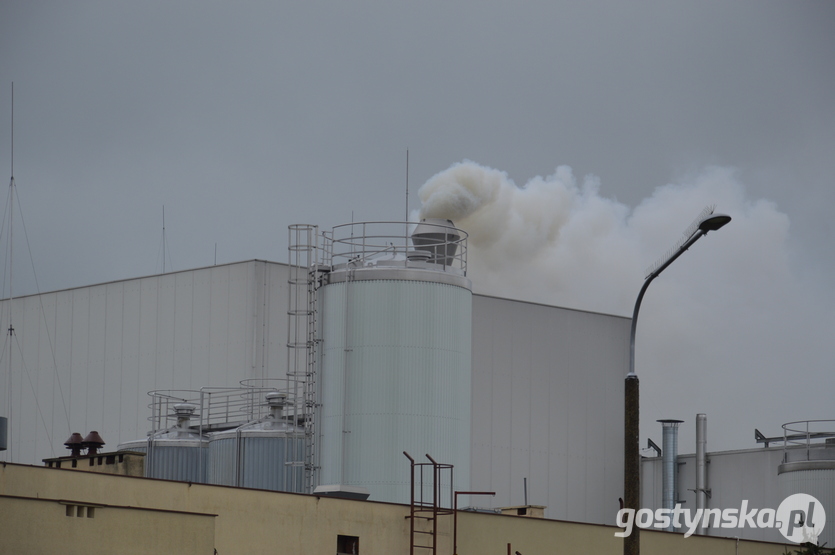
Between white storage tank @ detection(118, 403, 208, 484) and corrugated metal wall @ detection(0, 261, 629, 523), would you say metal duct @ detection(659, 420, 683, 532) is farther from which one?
white storage tank @ detection(118, 403, 208, 484)

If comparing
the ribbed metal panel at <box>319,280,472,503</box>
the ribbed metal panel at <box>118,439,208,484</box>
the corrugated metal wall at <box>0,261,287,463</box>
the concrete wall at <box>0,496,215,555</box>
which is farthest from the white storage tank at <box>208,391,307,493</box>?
the corrugated metal wall at <box>0,261,287,463</box>

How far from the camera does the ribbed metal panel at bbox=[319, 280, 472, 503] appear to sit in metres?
28.8

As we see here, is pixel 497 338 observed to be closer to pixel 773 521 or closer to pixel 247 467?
pixel 773 521

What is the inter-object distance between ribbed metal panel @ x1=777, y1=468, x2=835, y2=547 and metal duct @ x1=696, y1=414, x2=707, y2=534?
8.24 metres

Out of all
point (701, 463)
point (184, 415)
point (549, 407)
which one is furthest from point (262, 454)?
point (549, 407)

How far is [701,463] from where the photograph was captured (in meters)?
45.1

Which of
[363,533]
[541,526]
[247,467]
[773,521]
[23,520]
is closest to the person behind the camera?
[23,520]

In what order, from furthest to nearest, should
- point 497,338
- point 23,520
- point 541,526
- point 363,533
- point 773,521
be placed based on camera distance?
point 497,338 < point 773,521 < point 541,526 < point 363,533 < point 23,520

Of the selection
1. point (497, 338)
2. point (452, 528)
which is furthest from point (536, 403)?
point (452, 528)

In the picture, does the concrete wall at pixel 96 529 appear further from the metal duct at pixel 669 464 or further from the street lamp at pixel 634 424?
the metal duct at pixel 669 464

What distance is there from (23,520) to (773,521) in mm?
27342

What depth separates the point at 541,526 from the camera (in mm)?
28766

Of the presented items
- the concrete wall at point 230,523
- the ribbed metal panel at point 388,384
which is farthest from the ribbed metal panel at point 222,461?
the concrete wall at point 230,523

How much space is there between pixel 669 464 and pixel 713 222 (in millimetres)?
28794
